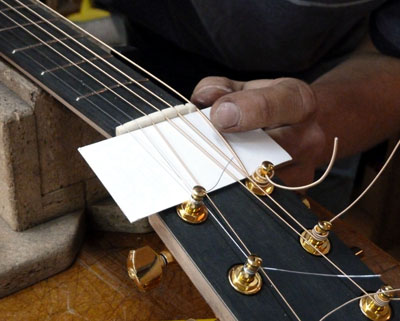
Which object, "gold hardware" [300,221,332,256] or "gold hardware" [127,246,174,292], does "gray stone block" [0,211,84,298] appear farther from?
"gold hardware" [300,221,332,256]

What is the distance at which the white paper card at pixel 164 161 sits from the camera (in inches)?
19.2

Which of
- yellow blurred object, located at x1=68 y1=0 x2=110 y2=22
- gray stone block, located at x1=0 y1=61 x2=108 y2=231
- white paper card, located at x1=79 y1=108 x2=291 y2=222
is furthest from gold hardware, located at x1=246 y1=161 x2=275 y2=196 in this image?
yellow blurred object, located at x1=68 y1=0 x2=110 y2=22

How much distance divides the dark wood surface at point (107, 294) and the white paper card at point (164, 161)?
7.4 inches

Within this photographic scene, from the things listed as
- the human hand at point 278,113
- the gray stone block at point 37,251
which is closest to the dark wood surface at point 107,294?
the gray stone block at point 37,251

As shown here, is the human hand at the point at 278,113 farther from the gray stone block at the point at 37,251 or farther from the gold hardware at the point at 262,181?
the gray stone block at the point at 37,251

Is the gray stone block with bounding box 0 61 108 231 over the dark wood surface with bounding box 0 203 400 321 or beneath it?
over

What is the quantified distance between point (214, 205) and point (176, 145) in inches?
3.6

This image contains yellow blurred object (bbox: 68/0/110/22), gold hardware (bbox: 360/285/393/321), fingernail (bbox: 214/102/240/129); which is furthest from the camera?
yellow blurred object (bbox: 68/0/110/22)

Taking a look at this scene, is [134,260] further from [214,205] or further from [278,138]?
[278,138]

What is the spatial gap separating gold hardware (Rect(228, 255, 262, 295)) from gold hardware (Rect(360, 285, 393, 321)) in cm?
8

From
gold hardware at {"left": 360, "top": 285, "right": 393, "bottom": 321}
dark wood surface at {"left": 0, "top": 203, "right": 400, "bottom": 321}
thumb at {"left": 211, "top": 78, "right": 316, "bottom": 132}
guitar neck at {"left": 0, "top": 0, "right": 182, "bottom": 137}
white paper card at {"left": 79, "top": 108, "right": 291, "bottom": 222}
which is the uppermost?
thumb at {"left": 211, "top": 78, "right": 316, "bottom": 132}

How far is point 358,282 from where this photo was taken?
439 millimetres

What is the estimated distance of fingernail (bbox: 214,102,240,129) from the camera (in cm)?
55

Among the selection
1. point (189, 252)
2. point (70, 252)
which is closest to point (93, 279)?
point (70, 252)
